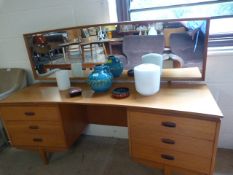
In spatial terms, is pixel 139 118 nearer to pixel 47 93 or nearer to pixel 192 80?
pixel 192 80

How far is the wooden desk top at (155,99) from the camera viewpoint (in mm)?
1060

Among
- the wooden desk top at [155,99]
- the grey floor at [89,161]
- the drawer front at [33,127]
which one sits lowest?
the grey floor at [89,161]

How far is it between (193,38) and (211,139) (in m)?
0.69

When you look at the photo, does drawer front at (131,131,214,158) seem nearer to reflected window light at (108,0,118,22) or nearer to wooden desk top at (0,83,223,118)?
wooden desk top at (0,83,223,118)

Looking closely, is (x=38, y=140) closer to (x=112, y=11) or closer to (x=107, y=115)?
(x=107, y=115)

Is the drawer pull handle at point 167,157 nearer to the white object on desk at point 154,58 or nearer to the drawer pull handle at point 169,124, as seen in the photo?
the drawer pull handle at point 169,124

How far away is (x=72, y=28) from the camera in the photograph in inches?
60.2

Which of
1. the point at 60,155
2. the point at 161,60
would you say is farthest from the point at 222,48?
the point at 60,155

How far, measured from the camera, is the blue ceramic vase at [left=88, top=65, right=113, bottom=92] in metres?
1.34

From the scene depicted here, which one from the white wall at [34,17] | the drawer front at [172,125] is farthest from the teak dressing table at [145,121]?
the white wall at [34,17]

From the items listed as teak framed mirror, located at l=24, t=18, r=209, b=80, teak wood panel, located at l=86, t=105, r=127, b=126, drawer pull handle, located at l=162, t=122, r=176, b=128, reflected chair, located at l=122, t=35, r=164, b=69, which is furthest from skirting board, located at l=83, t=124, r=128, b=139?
drawer pull handle, located at l=162, t=122, r=176, b=128

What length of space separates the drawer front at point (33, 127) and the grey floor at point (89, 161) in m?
0.38

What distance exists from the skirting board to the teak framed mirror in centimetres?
60

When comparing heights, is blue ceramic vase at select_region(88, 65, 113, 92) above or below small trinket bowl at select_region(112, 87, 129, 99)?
above
